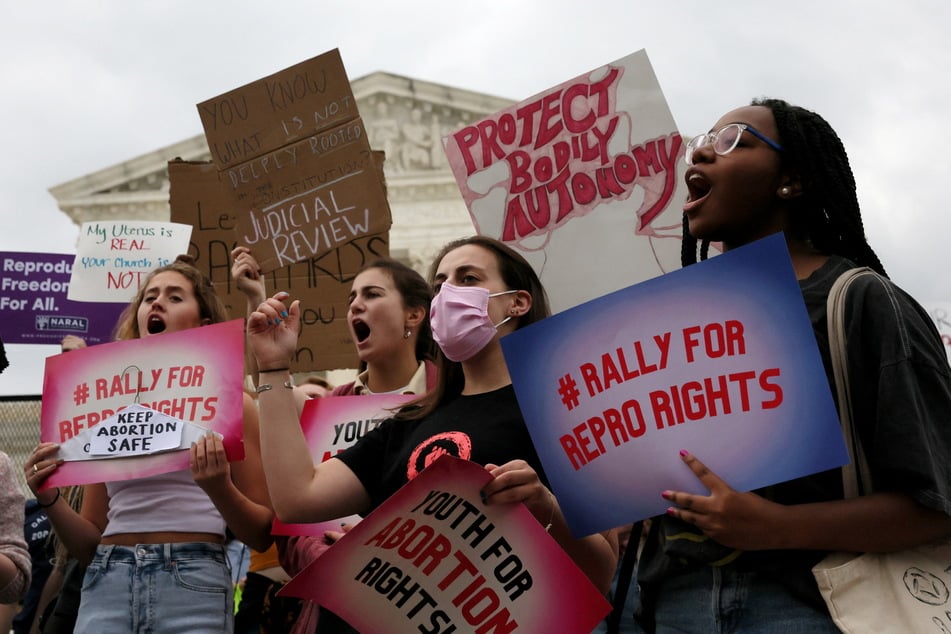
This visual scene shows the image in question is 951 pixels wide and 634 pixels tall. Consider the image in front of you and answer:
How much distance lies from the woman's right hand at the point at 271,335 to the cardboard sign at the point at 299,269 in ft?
6.22

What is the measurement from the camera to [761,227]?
1790mm

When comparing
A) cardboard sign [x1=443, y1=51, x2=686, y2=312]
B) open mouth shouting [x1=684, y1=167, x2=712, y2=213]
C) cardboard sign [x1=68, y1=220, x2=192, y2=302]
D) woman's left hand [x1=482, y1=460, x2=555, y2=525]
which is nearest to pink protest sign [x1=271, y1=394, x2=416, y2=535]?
cardboard sign [x1=443, y1=51, x2=686, y2=312]

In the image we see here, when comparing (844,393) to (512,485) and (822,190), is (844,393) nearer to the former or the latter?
(822,190)

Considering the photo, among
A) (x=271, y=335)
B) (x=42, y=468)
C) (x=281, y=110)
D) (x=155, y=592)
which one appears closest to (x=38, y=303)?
(x=281, y=110)

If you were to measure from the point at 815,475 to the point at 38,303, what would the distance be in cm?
539

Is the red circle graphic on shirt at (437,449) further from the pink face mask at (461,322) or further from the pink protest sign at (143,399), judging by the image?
the pink protest sign at (143,399)

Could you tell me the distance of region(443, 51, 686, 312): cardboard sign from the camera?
3.17 meters

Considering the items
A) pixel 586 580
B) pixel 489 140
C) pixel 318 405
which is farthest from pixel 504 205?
pixel 586 580

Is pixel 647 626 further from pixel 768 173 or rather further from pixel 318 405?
pixel 318 405

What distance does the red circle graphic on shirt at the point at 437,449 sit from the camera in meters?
2.03

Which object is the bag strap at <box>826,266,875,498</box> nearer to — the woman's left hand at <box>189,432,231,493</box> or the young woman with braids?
the young woman with braids

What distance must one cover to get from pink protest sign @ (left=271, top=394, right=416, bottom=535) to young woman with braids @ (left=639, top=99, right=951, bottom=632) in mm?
1251

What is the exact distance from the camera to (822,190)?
175cm

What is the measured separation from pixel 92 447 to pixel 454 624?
1404mm
